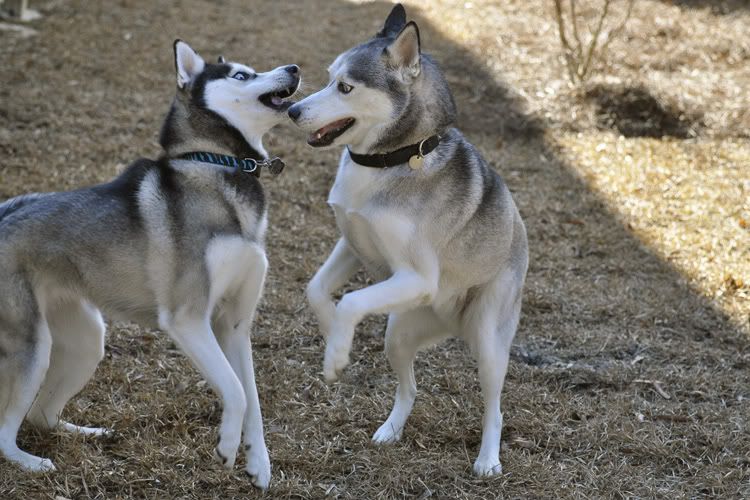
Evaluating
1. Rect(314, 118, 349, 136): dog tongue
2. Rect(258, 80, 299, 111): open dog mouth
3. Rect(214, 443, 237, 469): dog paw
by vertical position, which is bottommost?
Rect(214, 443, 237, 469): dog paw

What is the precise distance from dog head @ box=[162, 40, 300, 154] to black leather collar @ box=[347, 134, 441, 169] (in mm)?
384

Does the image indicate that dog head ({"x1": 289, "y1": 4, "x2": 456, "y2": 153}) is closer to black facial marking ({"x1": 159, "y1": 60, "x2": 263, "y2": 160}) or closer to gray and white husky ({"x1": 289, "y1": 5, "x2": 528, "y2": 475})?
gray and white husky ({"x1": 289, "y1": 5, "x2": 528, "y2": 475})

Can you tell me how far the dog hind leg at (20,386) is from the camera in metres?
3.32

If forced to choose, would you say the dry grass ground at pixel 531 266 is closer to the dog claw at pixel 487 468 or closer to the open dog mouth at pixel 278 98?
the dog claw at pixel 487 468

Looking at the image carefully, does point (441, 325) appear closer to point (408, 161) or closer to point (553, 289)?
point (408, 161)

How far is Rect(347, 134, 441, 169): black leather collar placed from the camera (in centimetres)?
353

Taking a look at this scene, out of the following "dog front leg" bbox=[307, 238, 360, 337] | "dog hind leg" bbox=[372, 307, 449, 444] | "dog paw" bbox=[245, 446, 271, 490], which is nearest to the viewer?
"dog paw" bbox=[245, 446, 271, 490]

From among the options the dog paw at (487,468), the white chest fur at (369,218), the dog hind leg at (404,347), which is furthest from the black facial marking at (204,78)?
the dog paw at (487,468)

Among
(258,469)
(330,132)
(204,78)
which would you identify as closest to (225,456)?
(258,469)

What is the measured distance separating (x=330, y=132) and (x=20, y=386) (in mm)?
1403

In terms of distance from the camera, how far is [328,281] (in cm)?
371

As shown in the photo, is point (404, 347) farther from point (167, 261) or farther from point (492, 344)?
point (167, 261)

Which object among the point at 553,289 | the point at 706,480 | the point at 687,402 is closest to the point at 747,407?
the point at 687,402

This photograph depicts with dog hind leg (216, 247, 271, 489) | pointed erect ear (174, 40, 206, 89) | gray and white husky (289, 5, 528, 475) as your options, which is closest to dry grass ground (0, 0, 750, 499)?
dog hind leg (216, 247, 271, 489)
